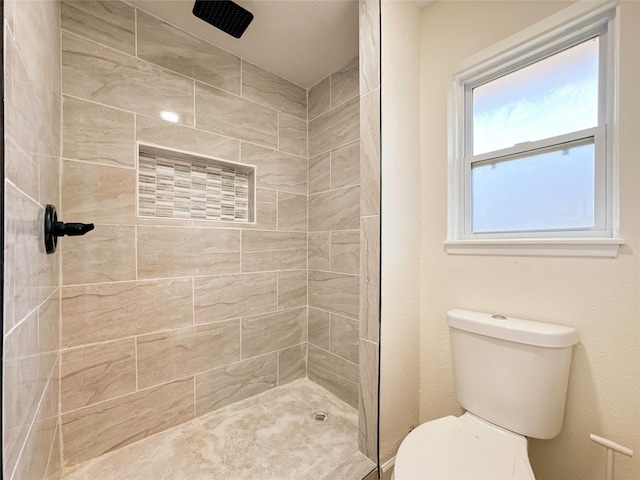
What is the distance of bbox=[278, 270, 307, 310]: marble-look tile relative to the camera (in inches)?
75.4

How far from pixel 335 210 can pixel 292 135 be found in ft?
2.15

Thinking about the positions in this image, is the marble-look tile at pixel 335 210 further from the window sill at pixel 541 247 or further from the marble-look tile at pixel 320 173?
the window sill at pixel 541 247

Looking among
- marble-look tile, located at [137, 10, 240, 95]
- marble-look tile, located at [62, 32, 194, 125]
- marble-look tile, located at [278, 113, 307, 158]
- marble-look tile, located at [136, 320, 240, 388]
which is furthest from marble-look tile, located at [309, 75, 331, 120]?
marble-look tile, located at [136, 320, 240, 388]

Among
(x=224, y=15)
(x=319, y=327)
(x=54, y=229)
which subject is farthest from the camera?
(x=319, y=327)

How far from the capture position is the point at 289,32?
1.54m

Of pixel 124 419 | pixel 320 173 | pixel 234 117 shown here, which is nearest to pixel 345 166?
pixel 320 173

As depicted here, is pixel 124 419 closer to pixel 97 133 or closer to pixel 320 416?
pixel 320 416

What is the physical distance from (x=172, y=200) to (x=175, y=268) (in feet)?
1.28

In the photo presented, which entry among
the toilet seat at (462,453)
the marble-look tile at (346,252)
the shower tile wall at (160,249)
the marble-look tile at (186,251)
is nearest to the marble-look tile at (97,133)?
the shower tile wall at (160,249)

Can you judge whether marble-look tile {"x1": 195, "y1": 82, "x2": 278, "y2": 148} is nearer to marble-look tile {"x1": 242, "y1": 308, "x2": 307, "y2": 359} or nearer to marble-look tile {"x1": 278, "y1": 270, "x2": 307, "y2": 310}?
marble-look tile {"x1": 278, "y1": 270, "x2": 307, "y2": 310}

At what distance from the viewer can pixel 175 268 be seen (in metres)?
1.49

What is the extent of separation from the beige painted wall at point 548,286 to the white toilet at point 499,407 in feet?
0.28

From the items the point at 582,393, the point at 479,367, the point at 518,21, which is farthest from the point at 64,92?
the point at 582,393

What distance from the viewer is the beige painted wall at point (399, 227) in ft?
4.13
